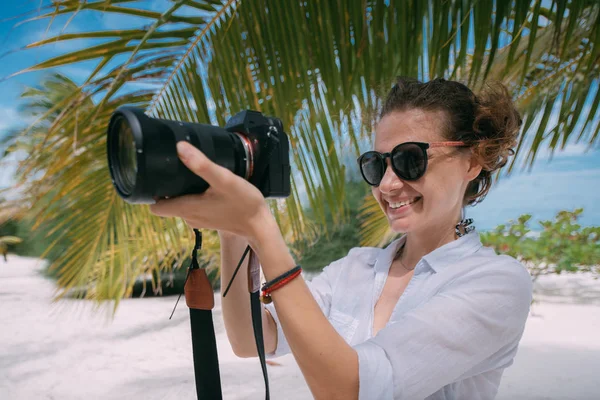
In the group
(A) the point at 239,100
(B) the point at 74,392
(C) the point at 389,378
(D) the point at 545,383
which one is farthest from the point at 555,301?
(C) the point at 389,378

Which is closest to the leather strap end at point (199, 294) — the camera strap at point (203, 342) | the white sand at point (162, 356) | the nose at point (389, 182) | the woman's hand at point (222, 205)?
the camera strap at point (203, 342)

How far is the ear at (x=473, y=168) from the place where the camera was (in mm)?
667

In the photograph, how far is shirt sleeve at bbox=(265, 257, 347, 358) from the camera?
72 centimetres

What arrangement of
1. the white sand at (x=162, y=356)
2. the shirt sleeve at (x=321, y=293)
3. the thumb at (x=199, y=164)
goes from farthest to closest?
the white sand at (x=162, y=356) < the shirt sleeve at (x=321, y=293) < the thumb at (x=199, y=164)

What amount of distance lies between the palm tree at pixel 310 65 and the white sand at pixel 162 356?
1371mm

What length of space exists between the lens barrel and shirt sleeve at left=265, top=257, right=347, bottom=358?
1.01 feet

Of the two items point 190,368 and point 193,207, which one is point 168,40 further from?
point 190,368

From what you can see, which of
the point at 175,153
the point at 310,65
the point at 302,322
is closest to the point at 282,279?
the point at 302,322

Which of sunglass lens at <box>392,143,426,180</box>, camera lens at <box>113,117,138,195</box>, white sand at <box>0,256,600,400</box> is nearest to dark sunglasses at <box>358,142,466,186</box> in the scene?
sunglass lens at <box>392,143,426,180</box>

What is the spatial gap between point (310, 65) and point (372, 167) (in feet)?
1.32

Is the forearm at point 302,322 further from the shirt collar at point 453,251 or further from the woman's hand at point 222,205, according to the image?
the shirt collar at point 453,251

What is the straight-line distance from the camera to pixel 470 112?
26.2 inches

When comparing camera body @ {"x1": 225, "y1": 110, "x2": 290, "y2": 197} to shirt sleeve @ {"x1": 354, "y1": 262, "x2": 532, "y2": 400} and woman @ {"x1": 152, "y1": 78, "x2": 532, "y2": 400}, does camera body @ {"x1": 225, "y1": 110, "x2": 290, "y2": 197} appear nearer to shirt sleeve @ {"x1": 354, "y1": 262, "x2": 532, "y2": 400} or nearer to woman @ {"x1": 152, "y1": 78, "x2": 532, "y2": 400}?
woman @ {"x1": 152, "y1": 78, "x2": 532, "y2": 400}

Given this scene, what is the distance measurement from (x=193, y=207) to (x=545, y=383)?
2.77m
